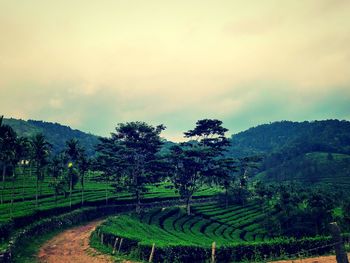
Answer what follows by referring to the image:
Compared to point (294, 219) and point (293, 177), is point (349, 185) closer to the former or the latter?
point (293, 177)

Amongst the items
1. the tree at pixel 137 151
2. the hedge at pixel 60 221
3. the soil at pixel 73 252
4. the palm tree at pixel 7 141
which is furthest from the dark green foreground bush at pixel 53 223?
the palm tree at pixel 7 141

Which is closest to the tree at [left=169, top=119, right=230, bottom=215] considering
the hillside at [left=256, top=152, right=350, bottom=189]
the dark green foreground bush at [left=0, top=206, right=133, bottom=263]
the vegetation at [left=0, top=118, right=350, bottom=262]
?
the vegetation at [left=0, top=118, right=350, bottom=262]

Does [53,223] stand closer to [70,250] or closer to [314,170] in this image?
[70,250]

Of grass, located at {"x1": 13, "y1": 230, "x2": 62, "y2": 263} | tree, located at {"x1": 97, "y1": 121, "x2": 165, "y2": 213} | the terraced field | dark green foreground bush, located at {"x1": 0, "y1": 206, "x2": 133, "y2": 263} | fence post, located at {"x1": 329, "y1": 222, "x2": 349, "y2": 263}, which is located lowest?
Result: the terraced field

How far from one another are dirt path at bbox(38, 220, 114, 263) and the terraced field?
4748 millimetres

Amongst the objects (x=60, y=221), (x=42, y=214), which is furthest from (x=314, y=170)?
(x=42, y=214)

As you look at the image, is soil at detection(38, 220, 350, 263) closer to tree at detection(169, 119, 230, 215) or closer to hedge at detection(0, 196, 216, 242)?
hedge at detection(0, 196, 216, 242)

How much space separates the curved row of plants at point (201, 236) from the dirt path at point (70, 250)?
6.91ft

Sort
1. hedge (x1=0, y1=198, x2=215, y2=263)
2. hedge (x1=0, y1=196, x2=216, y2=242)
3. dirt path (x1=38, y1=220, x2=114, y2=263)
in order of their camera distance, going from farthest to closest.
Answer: hedge (x1=0, y1=196, x2=216, y2=242), hedge (x1=0, y1=198, x2=215, y2=263), dirt path (x1=38, y1=220, x2=114, y2=263)

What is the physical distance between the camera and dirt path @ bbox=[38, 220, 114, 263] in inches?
1128

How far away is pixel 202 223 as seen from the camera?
54969mm

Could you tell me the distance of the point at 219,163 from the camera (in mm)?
60875

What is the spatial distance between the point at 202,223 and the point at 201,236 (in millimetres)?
10586

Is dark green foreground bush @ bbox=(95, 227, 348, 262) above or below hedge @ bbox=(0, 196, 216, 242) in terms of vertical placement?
below
